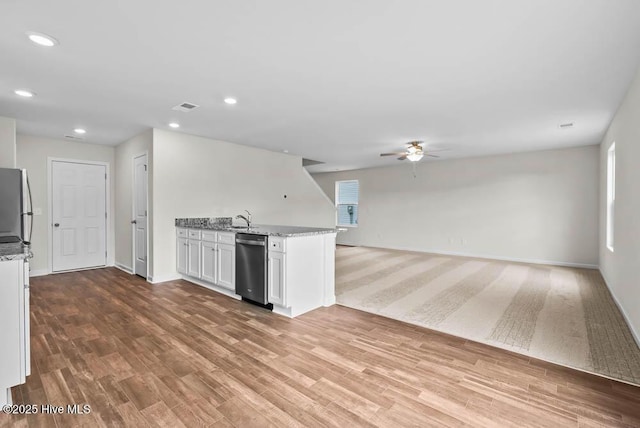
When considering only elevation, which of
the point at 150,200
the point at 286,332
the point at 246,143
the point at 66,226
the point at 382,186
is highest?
the point at 246,143

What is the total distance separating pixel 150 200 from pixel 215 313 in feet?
7.99

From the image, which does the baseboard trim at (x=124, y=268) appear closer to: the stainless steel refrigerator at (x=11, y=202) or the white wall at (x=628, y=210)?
the stainless steel refrigerator at (x=11, y=202)

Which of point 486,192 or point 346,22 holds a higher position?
point 346,22

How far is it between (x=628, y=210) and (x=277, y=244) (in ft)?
12.7

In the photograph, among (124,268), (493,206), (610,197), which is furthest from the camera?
(493,206)

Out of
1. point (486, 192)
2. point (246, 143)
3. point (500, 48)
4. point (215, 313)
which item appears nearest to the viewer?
point (500, 48)

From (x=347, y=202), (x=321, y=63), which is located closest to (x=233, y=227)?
(x=321, y=63)

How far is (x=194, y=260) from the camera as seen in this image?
15.4 feet

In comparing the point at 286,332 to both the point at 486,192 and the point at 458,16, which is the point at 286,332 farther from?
the point at 486,192

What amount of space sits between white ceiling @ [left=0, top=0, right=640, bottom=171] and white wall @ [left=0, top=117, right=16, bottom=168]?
0.69ft

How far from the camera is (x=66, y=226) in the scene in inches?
218

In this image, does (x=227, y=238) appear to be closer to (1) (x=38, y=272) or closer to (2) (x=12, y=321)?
(2) (x=12, y=321)

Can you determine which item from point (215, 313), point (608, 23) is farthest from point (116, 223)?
point (608, 23)

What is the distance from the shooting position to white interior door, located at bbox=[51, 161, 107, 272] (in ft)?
17.8
